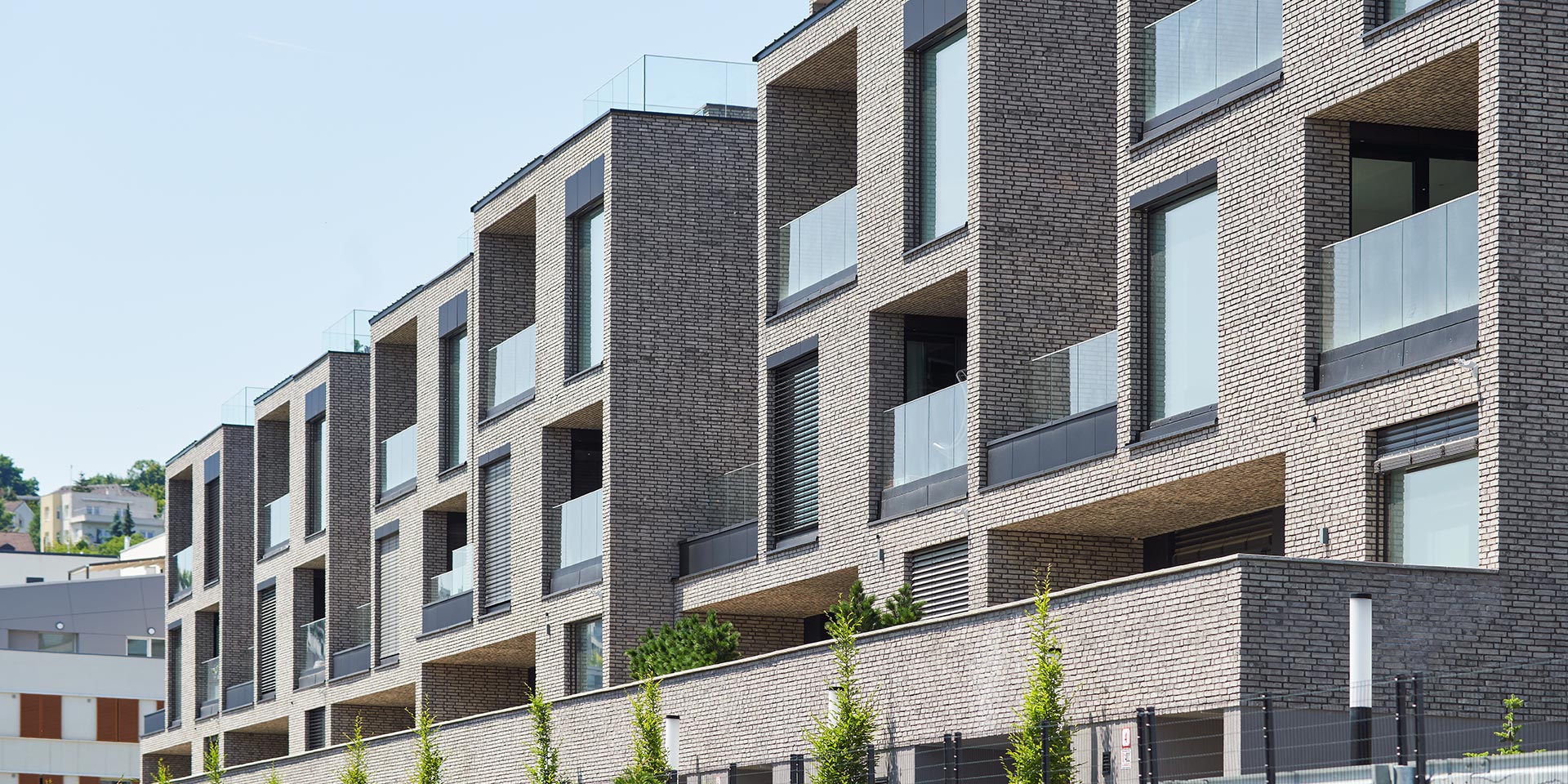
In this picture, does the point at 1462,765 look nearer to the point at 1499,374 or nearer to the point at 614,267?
the point at 1499,374

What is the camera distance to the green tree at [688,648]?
108 ft

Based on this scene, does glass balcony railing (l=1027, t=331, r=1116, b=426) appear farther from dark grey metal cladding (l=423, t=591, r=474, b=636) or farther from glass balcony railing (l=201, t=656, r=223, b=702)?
glass balcony railing (l=201, t=656, r=223, b=702)

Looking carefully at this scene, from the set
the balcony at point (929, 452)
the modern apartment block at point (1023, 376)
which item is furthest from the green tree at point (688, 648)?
the balcony at point (929, 452)

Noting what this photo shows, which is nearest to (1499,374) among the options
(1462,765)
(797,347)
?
(1462,765)

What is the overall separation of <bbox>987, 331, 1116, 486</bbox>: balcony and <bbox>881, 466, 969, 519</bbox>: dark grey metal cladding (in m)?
0.72

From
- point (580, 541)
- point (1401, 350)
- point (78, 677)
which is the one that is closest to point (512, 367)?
point (580, 541)

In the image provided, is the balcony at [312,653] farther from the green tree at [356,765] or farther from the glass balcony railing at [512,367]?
the glass balcony railing at [512,367]

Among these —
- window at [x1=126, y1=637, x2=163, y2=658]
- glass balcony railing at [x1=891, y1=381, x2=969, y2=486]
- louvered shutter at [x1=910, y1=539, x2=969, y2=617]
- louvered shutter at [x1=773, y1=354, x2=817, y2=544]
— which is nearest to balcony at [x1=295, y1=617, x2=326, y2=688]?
louvered shutter at [x1=773, y1=354, x2=817, y2=544]

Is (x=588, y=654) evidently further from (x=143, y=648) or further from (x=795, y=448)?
(x=143, y=648)

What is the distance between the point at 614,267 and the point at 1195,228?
1372cm

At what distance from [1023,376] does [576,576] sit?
12035 millimetres

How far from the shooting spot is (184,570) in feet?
214

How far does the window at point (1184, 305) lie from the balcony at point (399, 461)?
937 inches

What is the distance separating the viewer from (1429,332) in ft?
70.8
